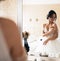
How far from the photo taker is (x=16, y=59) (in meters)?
0.47

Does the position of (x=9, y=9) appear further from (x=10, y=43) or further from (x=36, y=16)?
(x=10, y=43)

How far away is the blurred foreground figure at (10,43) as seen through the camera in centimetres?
45

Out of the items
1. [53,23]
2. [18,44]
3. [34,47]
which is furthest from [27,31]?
[18,44]

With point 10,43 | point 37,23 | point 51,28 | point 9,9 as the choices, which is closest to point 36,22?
point 37,23

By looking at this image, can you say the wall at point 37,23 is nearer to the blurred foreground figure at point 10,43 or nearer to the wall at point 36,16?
the wall at point 36,16

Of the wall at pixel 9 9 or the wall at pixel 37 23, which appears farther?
the wall at pixel 9 9

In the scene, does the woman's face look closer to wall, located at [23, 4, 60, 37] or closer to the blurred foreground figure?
wall, located at [23, 4, 60, 37]

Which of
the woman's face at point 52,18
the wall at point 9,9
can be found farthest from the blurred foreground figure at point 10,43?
the wall at point 9,9

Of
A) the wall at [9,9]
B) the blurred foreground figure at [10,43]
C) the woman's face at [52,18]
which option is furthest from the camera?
the wall at [9,9]

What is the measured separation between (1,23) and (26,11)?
1.25 metres

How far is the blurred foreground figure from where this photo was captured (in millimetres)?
453

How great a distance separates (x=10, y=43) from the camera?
469mm

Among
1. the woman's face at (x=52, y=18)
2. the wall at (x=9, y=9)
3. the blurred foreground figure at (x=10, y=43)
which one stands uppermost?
the wall at (x=9, y=9)

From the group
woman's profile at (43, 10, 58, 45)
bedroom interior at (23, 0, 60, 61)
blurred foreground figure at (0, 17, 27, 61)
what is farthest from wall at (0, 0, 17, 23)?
blurred foreground figure at (0, 17, 27, 61)
